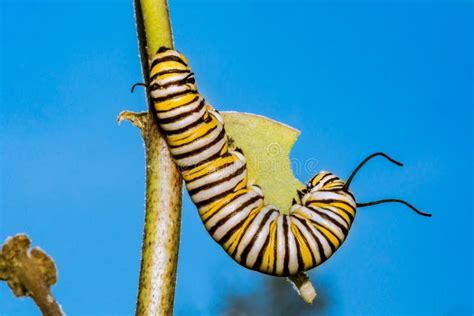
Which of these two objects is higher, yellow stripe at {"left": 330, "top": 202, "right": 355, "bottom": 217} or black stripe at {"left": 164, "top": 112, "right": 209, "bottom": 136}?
black stripe at {"left": 164, "top": 112, "right": 209, "bottom": 136}

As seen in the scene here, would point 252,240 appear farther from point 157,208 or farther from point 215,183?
point 157,208

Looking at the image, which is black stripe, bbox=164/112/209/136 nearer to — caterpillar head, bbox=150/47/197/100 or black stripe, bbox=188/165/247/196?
caterpillar head, bbox=150/47/197/100

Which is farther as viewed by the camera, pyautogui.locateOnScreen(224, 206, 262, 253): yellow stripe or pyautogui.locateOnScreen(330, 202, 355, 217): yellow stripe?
pyautogui.locateOnScreen(330, 202, 355, 217): yellow stripe

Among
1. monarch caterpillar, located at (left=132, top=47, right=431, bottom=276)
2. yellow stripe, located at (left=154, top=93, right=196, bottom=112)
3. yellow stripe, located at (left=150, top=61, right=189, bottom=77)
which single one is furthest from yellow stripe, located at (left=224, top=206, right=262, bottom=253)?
yellow stripe, located at (left=150, top=61, right=189, bottom=77)

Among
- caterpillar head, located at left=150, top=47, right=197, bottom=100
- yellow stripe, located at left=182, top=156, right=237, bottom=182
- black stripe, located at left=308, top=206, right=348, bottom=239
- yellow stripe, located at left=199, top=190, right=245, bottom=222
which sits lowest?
black stripe, located at left=308, top=206, right=348, bottom=239

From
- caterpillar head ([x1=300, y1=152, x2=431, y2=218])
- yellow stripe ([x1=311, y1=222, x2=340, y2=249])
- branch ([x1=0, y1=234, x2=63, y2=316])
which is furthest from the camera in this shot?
caterpillar head ([x1=300, y1=152, x2=431, y2=218])

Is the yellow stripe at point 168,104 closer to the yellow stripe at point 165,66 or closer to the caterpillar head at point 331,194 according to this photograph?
the yellow stripe at point 165,66

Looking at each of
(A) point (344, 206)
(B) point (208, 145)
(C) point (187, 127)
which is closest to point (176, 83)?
(C) point (187, 127)
